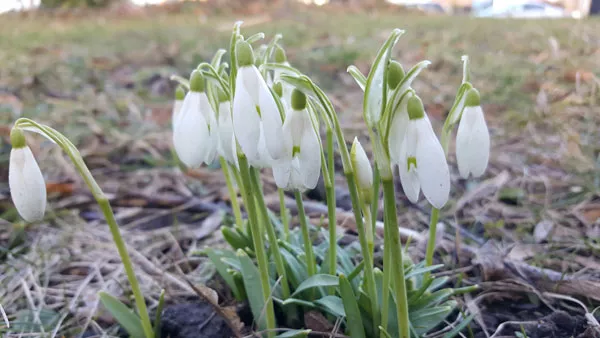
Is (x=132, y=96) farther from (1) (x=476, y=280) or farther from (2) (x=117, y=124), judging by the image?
(1) (x=476, y=280)

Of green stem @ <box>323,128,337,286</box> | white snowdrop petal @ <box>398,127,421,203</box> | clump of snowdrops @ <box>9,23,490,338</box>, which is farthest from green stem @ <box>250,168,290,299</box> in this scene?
white snowdrop petal @ <box>398,127,421,203</box>

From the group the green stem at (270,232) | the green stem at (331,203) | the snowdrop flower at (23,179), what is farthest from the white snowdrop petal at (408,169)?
the snowdrop flower at (23,179)

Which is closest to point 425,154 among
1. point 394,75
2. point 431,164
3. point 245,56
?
point 431,164

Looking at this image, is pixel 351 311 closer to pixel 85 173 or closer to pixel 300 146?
pixel 300 146

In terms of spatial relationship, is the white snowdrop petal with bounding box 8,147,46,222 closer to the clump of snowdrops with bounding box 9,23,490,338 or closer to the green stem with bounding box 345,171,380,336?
the clump of snowdrops with bounding box 9,23,490,338

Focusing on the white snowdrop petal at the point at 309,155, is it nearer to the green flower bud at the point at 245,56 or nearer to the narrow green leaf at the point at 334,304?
the green flower bud at the point at 245,56

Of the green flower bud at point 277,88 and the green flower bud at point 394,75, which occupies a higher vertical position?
the green flower bud at point 394,75

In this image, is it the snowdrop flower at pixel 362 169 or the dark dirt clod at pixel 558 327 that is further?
the dark dirt clod at pixel 558 327
